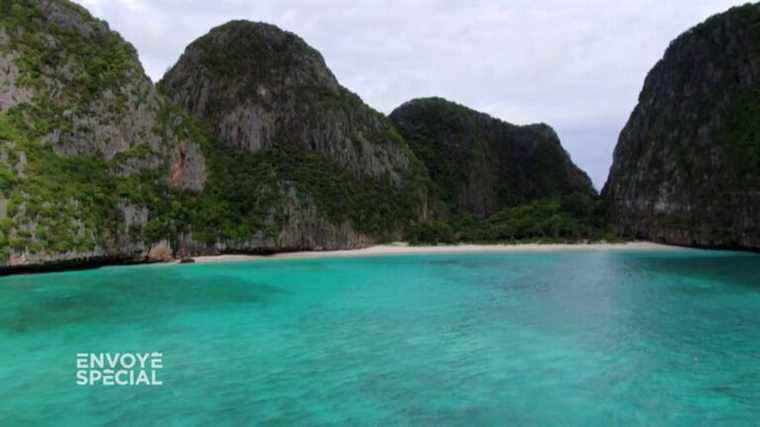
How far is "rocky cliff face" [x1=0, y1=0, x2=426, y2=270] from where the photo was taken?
3388 cm

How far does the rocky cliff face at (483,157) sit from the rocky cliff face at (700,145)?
3119 centimetres

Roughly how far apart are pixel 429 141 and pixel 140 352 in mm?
86880

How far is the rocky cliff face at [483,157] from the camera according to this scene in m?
93.7

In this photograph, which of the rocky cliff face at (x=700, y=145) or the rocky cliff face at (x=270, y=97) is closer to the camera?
the rocky cliff face at (x=700, y=145)

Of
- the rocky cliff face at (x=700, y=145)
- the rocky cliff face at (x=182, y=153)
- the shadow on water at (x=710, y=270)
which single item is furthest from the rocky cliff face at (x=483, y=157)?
the shadow on water at (x=710, y=270)

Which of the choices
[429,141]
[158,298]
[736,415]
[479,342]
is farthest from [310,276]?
[429,141]

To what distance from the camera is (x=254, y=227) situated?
48.2m

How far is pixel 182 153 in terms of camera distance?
47969mm

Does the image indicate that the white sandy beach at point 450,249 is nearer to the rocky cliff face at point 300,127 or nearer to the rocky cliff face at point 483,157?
the rocky cliff face at point 300,127

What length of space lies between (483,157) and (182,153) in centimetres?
6365

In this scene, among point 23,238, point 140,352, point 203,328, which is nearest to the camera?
point 140,352

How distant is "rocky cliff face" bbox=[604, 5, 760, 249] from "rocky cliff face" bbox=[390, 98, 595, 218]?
31193mm

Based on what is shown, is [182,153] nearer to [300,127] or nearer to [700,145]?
[300,127]

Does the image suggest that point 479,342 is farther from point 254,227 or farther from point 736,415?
point 254,227
